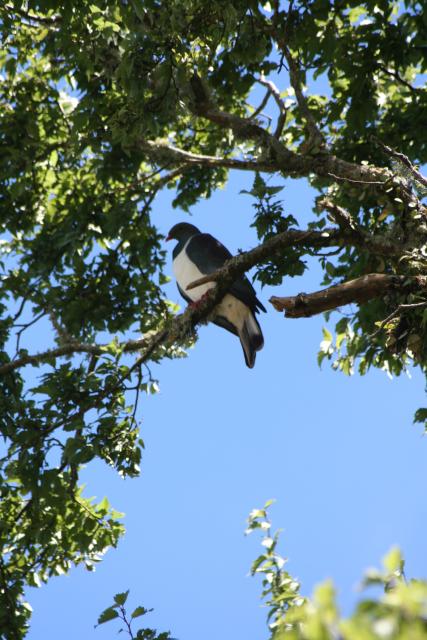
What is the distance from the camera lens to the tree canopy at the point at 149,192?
4.77 metres

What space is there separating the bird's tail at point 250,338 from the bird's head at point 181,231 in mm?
1791

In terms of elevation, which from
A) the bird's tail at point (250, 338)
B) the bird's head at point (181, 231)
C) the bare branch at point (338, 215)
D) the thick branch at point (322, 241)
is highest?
the bird's head at point (181, 231)

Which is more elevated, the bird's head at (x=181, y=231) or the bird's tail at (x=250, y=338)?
the bird's head at (x=181, y=231)

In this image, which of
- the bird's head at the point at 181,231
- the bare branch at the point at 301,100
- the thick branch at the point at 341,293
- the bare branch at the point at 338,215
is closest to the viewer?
the thick branch at the point at 341,293

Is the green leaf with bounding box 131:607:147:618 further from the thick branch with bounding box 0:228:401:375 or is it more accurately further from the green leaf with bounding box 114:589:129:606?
the thick branch with bounding box 0:228:401:375

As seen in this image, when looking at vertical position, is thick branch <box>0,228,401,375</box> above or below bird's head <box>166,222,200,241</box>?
below

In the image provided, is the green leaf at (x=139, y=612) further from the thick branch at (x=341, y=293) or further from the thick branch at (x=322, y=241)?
the thick branch at (x=322, y=241)

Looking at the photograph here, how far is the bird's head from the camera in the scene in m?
7.90

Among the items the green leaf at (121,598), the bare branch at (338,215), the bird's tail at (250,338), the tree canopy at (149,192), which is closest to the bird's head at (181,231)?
the tree canopy at (149,192)

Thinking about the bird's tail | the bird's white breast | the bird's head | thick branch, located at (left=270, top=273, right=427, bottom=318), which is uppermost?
the bird's head

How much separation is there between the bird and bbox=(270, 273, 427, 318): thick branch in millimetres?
1519

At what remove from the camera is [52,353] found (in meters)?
6.09

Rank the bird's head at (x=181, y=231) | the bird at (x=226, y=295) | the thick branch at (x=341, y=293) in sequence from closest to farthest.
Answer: the thick branch at (x=341, y=293), the bird at (x=226, y=295), the bird's head at (x=181, y=231)

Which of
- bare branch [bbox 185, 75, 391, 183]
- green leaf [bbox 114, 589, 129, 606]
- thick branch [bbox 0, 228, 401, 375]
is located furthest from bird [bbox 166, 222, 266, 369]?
green leaf [bbox 114, 589, 129, 606]
